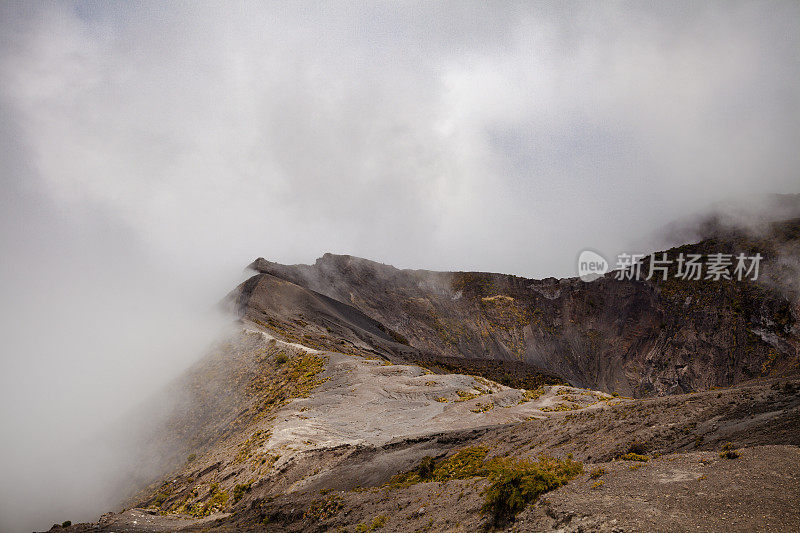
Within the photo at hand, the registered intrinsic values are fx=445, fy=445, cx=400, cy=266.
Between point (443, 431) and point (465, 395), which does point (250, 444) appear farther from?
point (465, 395)

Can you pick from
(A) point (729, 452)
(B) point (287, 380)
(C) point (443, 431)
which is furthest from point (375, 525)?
(B) point (287, 380)

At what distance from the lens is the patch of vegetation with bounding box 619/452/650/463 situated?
626 inches

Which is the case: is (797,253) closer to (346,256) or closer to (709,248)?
(709,248)

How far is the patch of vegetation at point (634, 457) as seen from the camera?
15898mm

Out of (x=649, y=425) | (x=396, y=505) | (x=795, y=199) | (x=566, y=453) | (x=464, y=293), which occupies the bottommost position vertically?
(x=396, y=505)

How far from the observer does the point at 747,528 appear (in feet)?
33.8

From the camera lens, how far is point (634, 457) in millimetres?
16594

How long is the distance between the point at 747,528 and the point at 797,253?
12439 cm

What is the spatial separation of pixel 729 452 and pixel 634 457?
3.32m

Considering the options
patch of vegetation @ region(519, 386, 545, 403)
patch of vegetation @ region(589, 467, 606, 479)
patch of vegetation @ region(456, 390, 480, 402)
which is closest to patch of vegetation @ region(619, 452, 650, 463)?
patch of vegetation @ region(589, 467, 606, 479)

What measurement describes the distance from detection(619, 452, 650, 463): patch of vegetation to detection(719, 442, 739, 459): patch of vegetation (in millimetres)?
2349

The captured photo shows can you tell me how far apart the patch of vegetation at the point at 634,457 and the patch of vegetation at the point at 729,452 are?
2.35 metres

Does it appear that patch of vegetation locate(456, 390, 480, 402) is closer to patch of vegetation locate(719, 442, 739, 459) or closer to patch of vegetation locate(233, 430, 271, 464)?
patch of vegetation locate(233, 430, 271, 464)

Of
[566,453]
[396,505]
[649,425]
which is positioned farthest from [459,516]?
→ [649,425]
